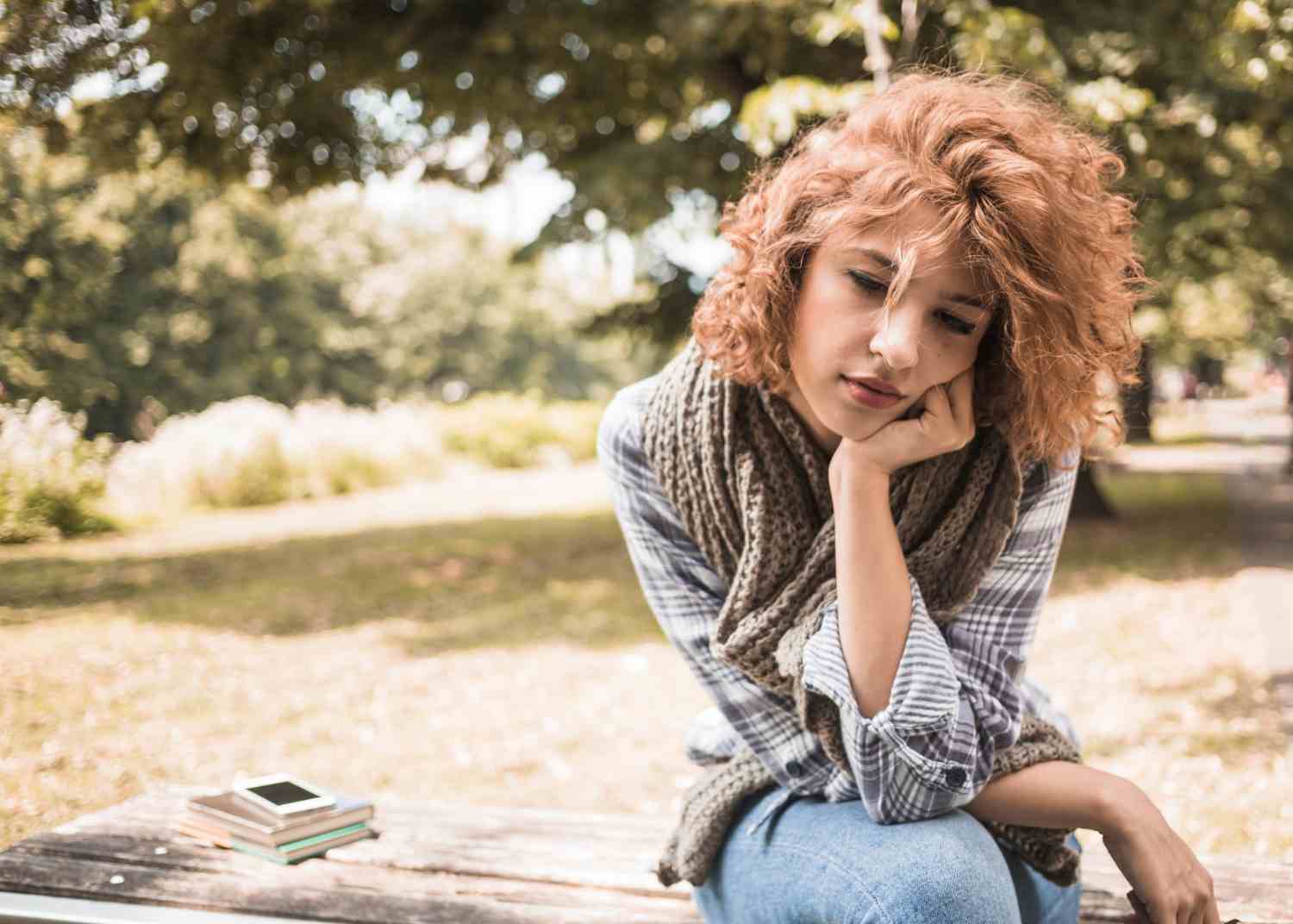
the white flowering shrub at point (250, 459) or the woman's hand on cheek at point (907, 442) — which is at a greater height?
the woman's hand on cheek at point (907, 442)

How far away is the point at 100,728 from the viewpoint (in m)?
3.21

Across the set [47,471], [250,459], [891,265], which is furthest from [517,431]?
[891,265]

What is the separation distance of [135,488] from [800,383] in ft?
8.33

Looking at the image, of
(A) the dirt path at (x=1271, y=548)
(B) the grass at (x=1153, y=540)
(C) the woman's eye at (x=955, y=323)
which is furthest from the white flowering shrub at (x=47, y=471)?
(B) the grass at (x=1153, y=540)

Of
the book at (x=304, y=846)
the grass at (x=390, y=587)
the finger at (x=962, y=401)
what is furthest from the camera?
the grass at (x=390, y=587)

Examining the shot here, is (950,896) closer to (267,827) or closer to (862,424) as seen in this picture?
(862,424)

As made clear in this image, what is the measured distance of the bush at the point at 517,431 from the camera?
17.9 meters

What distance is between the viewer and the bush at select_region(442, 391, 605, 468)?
58.6 feet

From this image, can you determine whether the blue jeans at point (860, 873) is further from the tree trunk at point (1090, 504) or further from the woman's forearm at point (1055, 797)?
the tree trunk at point (1090, 504)

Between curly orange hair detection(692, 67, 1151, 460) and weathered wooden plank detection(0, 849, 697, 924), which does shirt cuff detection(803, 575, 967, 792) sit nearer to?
curly orange hair detection(692, 67, 1151, 460)

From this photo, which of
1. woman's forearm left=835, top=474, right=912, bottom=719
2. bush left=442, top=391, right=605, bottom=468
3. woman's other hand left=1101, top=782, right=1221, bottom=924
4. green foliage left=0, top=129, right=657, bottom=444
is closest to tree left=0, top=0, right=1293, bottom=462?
green foliage left=0, top=129, right=657, bottom=444

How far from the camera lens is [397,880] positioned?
7.45 feet

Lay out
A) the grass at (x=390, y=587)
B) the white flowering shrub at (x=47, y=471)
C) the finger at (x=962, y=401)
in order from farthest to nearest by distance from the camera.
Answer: the grass at (x=390, y=587) → the white flowering shrub at (x=47, y=471) → the finger at (x=962, y=401)

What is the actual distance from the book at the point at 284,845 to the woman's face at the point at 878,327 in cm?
144
